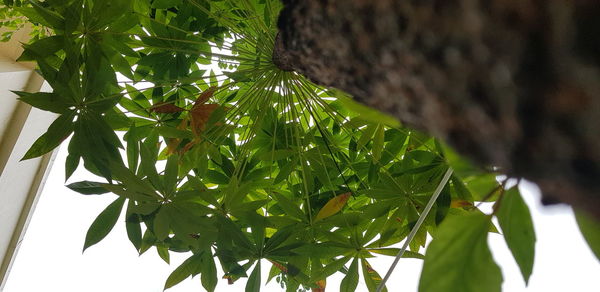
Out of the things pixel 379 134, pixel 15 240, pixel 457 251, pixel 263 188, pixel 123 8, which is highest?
pixel 123 8

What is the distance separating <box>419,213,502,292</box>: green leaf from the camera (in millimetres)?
423

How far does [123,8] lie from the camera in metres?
0.98

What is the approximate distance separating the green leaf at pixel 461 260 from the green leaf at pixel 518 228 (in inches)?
2.5

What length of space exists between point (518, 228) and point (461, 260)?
104 millimetres

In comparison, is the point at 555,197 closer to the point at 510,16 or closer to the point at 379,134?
the point at 510,16

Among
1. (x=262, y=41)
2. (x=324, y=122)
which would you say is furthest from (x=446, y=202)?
(x=262, y=41)

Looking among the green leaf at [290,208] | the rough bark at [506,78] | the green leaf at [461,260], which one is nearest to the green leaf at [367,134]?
the green leaf at [290,208]

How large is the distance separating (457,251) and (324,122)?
2.96ft

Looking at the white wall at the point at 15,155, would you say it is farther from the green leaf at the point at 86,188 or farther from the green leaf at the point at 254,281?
the green leaf at the point at 254,281

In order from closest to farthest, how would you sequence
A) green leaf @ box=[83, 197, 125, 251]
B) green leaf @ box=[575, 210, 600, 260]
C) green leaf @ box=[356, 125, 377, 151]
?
green leaf @ box=[575, 210, 600, 260], green leaf @ box=[83, 197, 125, 251], green leaf @ box=[356, 125, 377, 151]

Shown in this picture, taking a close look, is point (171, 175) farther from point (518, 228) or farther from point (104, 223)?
point (518, 228)

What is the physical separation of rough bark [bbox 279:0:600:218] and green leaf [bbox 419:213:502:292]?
0.17m

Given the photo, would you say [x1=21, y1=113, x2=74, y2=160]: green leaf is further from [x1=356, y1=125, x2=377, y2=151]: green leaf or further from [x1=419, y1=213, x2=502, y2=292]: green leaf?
[x1=419, y1=213, x2=502, y2=292]: green leaf

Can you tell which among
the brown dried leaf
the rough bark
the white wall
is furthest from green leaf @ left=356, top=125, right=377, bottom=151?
the white wall
